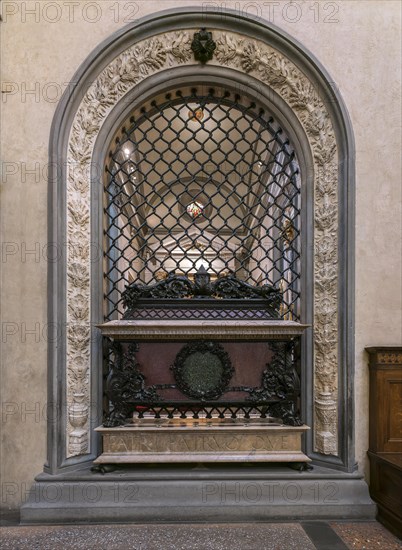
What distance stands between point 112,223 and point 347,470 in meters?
3.07

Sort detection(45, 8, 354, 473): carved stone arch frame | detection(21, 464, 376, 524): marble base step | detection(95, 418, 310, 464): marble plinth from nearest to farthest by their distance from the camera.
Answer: detection(21, 464, 376, 524): marble base step, detection(95, 418, 310, 464): marble plinth, detection(45, 8, 354, 473): carved stone arch frame

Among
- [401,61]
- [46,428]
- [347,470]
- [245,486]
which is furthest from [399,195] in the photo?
[46,428]

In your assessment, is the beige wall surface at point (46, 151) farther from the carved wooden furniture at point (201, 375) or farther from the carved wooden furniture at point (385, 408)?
the carved wooden furniture at point (201, 375)

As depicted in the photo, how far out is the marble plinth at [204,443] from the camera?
→ 137 inches

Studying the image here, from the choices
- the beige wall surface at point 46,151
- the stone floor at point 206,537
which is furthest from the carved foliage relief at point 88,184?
the stone floor at point 206,537

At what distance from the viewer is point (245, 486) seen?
11.3 feet

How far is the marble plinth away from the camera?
3.48m

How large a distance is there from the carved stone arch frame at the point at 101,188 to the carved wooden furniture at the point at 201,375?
10.5 inches

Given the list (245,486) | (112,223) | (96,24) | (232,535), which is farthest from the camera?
(112,223)

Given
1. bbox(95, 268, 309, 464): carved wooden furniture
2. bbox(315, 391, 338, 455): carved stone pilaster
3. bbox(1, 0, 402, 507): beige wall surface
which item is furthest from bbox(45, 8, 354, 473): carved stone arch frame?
bbox(95, 268, 309, 464): carved wooden furniture

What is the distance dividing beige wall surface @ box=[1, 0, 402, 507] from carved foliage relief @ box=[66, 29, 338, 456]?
23cm

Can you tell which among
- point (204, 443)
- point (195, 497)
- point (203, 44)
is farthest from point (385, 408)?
point (203, 44)

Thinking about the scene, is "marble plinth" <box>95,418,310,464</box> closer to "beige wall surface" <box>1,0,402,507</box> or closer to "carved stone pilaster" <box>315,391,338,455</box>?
"carved stone pilaster" <box>315,391,338,455</box>

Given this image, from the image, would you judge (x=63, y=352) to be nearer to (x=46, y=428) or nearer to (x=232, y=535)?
(x=46, y=428)
